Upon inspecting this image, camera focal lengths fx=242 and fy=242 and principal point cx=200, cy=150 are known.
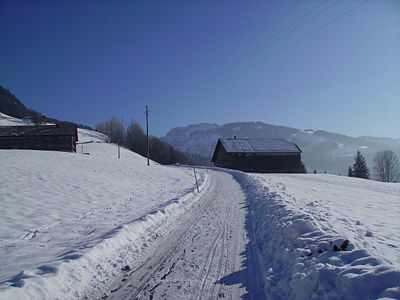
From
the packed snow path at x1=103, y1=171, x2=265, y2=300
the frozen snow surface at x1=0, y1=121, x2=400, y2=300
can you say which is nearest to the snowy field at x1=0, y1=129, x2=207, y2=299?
the frozen snow surface at x1=0, y1=121, x2=400, y2=300

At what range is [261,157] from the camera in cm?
4956

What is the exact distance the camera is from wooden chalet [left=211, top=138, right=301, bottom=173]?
161ft

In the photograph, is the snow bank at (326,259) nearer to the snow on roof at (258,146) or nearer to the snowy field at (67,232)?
the snowy field at (67,232)

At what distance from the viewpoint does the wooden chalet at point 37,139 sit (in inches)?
1800

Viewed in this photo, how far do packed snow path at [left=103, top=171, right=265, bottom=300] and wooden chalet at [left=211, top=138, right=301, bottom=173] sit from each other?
4124 centimetres

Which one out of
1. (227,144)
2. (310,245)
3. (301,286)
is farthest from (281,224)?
(227,144)

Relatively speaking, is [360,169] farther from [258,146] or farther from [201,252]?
[201,252]

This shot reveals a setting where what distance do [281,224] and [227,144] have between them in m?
44.3

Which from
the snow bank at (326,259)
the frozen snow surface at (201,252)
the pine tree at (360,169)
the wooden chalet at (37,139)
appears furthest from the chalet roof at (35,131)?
the pine tree at (360,169)

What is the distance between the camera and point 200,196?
15062mm

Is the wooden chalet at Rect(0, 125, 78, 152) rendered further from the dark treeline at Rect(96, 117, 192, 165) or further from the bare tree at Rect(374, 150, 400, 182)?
the bare tree at Rect(374, 150, 400, 182)

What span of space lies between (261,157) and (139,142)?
6562cm

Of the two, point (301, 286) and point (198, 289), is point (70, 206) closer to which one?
point (198, 289)

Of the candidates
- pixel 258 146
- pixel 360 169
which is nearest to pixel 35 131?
pixel 258 146
